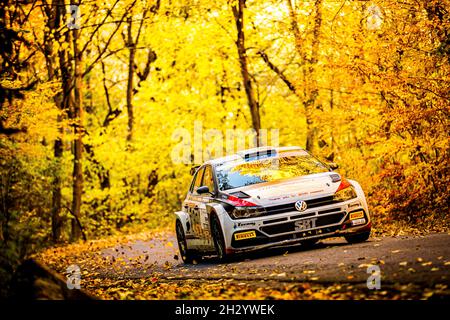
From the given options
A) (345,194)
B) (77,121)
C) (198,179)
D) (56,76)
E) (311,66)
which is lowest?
(345,194)

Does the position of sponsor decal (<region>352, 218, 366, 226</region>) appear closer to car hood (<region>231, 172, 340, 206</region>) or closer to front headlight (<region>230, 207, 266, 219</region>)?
car hood (<region>231, 172, 340, 206</region>)

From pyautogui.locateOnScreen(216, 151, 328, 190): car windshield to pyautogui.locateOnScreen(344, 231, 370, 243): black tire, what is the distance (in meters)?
1.25

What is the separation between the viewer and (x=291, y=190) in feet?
41.1

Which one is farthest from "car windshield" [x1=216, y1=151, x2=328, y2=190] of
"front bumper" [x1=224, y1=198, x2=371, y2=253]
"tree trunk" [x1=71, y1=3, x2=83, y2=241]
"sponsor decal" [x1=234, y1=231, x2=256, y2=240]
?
"tree trunk" [x1=71, y1=3, x2=83, y2=241]

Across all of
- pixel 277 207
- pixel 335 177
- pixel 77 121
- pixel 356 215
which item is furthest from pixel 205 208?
pixel 77 121

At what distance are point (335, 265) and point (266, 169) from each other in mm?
3955

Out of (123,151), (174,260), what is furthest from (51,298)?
(123,151)

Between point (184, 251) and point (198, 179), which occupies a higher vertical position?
point (198, 179)

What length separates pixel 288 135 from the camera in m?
40.2

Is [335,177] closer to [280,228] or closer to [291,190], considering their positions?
[291,190]

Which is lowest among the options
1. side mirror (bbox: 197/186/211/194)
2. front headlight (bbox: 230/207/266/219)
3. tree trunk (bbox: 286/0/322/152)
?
front headlight (bbox: 230/207/266/219)

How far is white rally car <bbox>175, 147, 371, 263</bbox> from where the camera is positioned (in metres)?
12.3

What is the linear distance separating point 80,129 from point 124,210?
50.1ft

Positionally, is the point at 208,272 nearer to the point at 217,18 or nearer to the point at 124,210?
the point at 217,18
